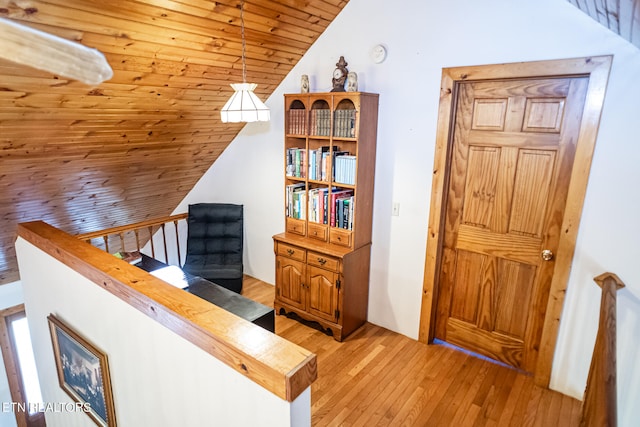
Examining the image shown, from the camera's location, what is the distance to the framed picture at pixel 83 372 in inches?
74.4

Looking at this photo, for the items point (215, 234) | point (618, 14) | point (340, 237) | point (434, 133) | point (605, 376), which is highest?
point (618, 14)

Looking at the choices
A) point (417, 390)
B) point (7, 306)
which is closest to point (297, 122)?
point (417, 390)

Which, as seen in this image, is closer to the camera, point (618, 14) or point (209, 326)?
point (209, 326)

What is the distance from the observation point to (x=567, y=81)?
2.19m

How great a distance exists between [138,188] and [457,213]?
3114 mm

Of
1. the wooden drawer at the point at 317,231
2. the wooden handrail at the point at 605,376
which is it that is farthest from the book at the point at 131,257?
the wooden handrail at the point at 605,376

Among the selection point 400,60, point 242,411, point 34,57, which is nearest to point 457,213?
point 400,60

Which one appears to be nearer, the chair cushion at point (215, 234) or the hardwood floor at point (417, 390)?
the hardwood floor at point (417, 390)

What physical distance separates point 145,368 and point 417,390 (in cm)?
176

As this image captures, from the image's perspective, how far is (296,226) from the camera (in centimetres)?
330

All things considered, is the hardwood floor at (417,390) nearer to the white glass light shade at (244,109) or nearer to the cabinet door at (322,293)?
the cabinet door at (322,293)

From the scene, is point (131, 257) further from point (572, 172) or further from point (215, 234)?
point (572, 172)

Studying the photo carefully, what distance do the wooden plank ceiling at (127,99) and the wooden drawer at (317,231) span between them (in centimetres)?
135

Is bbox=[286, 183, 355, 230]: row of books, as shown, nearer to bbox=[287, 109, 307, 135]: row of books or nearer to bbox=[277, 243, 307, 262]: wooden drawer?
bbox=[277, 243, 307, 262]: wooden drawer
